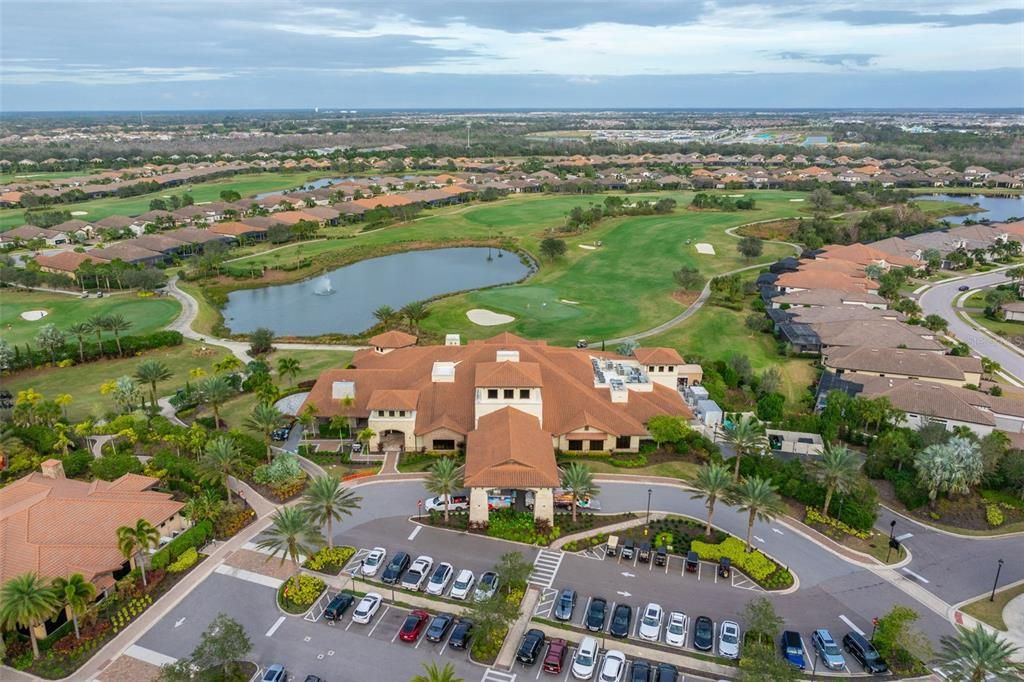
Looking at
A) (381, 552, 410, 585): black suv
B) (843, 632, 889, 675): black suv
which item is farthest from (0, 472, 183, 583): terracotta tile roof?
(843, 632, 889, 675): black suv

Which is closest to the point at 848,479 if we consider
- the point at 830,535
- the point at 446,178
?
the point at 830,535

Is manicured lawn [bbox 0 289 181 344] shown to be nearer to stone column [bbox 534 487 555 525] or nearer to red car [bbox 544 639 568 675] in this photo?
stone column [bbox 534 487 555 525]

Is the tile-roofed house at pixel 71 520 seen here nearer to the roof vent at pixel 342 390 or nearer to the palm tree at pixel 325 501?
the palm tree at pixel 325 501

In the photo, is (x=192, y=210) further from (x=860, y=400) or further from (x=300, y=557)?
(x=860, y=400)

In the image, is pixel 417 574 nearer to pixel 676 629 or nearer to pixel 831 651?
pixel 676 629

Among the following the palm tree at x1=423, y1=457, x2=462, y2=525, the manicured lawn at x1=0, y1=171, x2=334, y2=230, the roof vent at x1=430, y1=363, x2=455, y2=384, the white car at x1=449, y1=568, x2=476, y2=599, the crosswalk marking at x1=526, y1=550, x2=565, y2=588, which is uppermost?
the manicured lawn at x1=0, y1=171, x2=334, y2=230

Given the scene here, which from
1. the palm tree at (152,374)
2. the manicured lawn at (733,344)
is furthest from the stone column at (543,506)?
the palm tree at (152,374)

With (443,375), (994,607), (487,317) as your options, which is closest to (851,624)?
(994,607)
